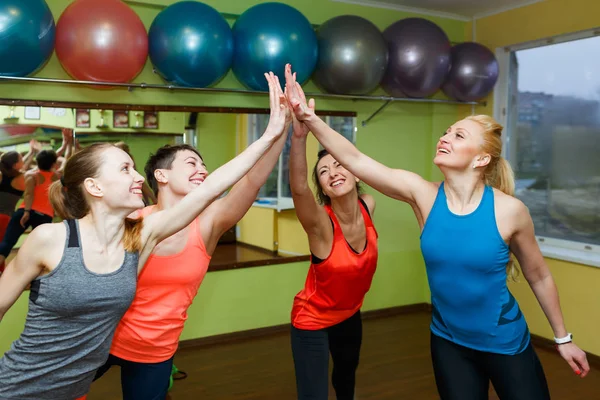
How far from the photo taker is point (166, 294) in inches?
71.5

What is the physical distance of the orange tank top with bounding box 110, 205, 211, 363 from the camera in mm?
1774

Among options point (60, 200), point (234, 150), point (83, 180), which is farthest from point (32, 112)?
point (83, 180)

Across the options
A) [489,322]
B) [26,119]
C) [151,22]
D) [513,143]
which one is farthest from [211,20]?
[513,143]

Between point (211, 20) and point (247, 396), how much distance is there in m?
2.14

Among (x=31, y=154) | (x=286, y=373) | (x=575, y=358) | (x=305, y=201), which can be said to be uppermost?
(x=31, y=154)

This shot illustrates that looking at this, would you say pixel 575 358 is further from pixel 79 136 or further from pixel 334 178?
pixel 79 136

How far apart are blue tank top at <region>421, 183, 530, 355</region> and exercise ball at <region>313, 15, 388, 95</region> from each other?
6.34ft

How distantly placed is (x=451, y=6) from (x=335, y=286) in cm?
305

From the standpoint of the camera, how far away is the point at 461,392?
1743 millimetres

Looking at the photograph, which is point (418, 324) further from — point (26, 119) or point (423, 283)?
point (26, 119)

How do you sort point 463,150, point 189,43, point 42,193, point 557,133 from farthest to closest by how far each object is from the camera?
point 557,133 < point 42,193 < point 189,43 < point 463,150

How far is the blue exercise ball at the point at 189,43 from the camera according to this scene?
3.07 metres

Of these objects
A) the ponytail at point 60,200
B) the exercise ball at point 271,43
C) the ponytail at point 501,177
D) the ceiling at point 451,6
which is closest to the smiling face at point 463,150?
the ponytail at point 501,177

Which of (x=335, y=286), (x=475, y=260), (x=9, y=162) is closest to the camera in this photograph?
(x=475, y=260)
